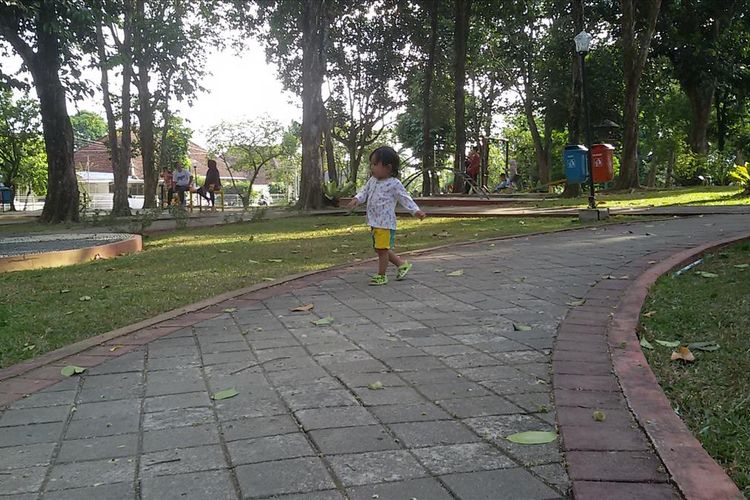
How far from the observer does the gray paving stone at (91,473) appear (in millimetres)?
2119

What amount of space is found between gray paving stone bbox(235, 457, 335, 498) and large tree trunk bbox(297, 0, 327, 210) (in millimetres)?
15112

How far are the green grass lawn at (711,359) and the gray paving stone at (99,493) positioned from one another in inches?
72.1

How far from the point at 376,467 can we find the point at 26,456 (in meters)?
1.24

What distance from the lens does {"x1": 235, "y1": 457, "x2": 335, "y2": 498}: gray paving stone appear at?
202 centimetres

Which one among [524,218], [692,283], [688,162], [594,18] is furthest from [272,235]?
[594,18]

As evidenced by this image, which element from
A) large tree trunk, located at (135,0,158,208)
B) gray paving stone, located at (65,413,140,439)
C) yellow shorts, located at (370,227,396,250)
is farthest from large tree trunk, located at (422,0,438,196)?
gray paving stone, located at (65,413,140,439)

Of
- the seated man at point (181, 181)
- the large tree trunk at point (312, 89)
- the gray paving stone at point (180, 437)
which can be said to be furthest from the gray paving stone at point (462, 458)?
the seated man at point (181, 181)

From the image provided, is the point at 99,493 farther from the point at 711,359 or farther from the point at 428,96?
the point at 428,96

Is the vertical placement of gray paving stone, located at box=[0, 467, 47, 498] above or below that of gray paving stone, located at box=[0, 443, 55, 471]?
below

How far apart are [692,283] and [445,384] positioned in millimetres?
2955

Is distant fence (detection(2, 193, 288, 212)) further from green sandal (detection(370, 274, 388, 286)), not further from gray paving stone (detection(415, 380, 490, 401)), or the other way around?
gray paving stone (detection(415, 380, 490, 401))

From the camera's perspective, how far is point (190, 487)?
2.06 meters

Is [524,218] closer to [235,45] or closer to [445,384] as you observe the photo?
[445,384]

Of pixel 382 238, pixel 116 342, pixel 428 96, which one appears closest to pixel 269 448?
pixel 116 342
